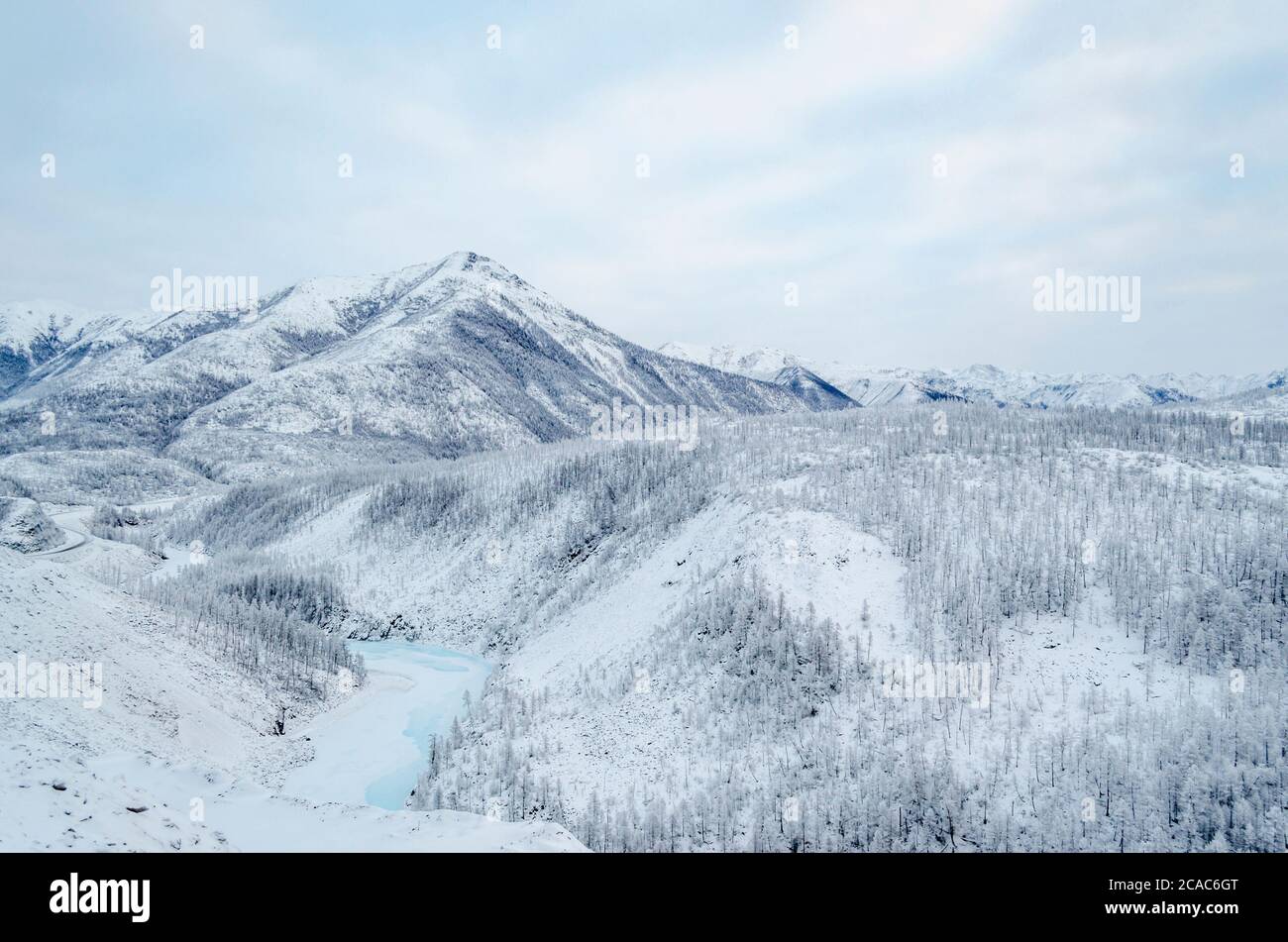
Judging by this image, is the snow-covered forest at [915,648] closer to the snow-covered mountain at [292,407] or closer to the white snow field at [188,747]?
the white snow field at [188,747]

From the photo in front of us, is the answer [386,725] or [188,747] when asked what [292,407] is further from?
[188,747]

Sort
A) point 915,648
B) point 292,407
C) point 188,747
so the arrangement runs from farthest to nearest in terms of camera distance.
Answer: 1. point 292,407
2. point 188,747
3. point 915,648

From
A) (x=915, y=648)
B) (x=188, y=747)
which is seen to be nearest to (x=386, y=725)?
(x=188, y=747)

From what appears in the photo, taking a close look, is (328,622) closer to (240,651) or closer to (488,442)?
(240,651)

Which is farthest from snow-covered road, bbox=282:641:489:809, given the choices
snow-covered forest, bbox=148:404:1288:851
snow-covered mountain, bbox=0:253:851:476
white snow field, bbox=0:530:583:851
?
snow-covered mountain, bbox=0:253:851:476

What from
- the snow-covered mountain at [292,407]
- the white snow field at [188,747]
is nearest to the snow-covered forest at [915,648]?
the white snow field at [188,747]

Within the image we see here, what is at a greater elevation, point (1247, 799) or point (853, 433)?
point (853, 433)
